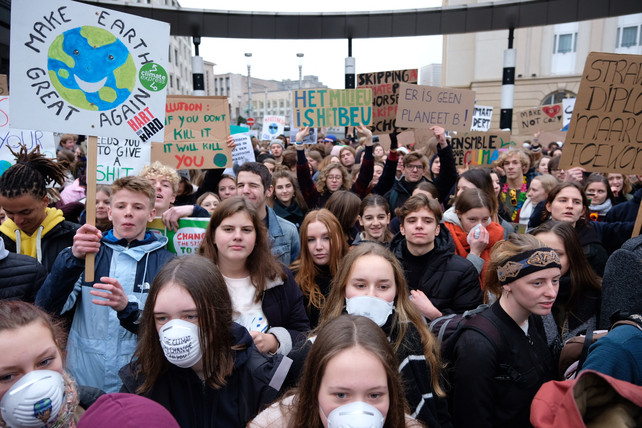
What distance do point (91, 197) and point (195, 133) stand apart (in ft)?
11.2

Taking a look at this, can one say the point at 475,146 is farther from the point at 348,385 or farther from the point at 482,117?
the point at 348,385

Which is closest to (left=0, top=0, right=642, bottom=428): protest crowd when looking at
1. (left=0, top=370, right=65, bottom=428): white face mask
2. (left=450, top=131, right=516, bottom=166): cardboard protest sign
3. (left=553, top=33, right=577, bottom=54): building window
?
(left=0, top=370, right=65, bottom=428): white face mask

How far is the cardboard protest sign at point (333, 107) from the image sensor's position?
7500mm

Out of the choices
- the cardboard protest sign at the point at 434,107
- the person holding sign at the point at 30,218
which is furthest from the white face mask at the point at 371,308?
the cardboard protest sign at the point at 434,107

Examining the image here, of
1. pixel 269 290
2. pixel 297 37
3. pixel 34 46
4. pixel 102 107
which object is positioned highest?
pixel 297 37

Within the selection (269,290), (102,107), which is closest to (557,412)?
(269,290)

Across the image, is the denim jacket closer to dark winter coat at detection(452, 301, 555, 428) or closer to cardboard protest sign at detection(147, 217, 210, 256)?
cardboard protest sign at detection(147, 217, 210, 256)

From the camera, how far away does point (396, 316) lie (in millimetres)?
2383

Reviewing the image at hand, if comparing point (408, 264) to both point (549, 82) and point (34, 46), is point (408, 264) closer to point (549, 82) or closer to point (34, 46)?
point (34, 46)

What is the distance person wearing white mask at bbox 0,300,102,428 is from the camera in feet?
4.63

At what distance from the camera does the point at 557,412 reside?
1270 mm

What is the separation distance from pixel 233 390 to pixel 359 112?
6.16m

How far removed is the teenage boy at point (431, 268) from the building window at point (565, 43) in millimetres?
31394

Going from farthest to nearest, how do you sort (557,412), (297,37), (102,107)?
(297,37)
(102,107)
(557,412)
